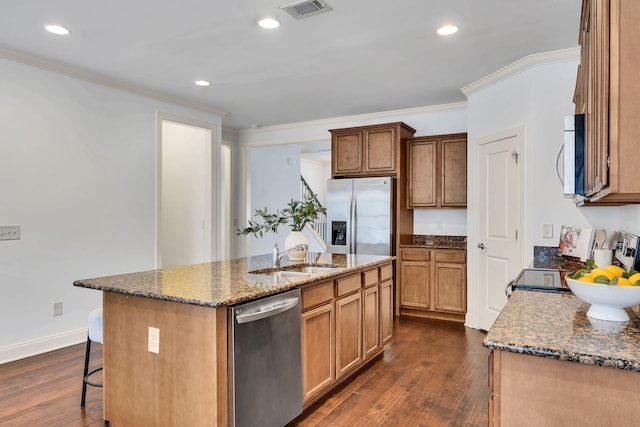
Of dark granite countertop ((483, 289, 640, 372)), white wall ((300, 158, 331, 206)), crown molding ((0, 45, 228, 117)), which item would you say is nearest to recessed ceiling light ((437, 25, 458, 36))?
dark granite countertop ((483, 289, 640, 372))

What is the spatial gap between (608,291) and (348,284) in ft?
5.65

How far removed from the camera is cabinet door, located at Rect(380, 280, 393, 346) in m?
3.50

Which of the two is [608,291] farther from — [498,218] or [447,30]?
[498,218]

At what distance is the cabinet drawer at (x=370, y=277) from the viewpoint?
125 inches

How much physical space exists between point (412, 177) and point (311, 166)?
21.3 feet

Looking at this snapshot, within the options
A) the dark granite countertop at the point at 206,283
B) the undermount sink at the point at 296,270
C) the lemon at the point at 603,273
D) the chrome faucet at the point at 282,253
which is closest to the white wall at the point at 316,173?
the chrome faucet at the point at 282,253

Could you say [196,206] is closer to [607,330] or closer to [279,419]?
[279,419]

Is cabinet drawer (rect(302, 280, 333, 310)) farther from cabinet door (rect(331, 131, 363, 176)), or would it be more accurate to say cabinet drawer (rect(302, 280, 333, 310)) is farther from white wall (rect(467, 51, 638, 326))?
cabinet door (rect(331, 131, 363, 176))

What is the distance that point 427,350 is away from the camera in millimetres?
3762

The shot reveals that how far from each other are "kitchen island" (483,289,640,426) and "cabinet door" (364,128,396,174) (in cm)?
381

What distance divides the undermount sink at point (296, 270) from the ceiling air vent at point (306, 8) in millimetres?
1743

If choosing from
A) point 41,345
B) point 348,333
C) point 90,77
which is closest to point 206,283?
point 348,333

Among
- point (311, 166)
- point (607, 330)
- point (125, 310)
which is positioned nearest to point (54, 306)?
point (125, 310)

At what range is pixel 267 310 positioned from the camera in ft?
6.89
